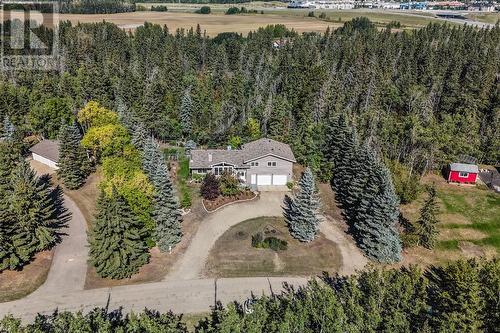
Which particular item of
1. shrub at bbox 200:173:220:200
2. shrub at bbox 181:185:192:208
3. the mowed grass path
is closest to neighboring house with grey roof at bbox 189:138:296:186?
shrub at bbox 200:173:220:200

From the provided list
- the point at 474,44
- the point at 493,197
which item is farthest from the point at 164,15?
the point at 493,197

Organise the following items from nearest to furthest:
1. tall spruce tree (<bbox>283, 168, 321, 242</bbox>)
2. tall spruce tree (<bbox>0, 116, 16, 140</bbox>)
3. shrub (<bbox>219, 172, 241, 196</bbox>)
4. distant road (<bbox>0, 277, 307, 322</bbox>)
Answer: distant road (<bbox>0, 277, 307, 322</bbox>)
tall spruce tree (<bbox>283, 168, 321, 242</bbox>)
shrub (<bbox>219, 172, 241, 196</bbox>)
tall spruce tree (<bbox>0, 116, 16, 140</bbox>)

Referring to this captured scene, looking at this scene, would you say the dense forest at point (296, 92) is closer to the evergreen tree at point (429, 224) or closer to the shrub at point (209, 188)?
the shrub at point (209, 188)

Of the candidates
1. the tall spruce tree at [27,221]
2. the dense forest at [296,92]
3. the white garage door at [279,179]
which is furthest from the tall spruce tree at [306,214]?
the tall spruce tree at [27,221]

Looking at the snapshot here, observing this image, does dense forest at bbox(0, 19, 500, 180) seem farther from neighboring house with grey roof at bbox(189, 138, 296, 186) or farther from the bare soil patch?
the bare soil patch

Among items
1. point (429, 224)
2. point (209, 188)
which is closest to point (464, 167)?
point (429, 224)

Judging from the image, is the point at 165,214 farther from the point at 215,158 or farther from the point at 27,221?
the point at 215,158
